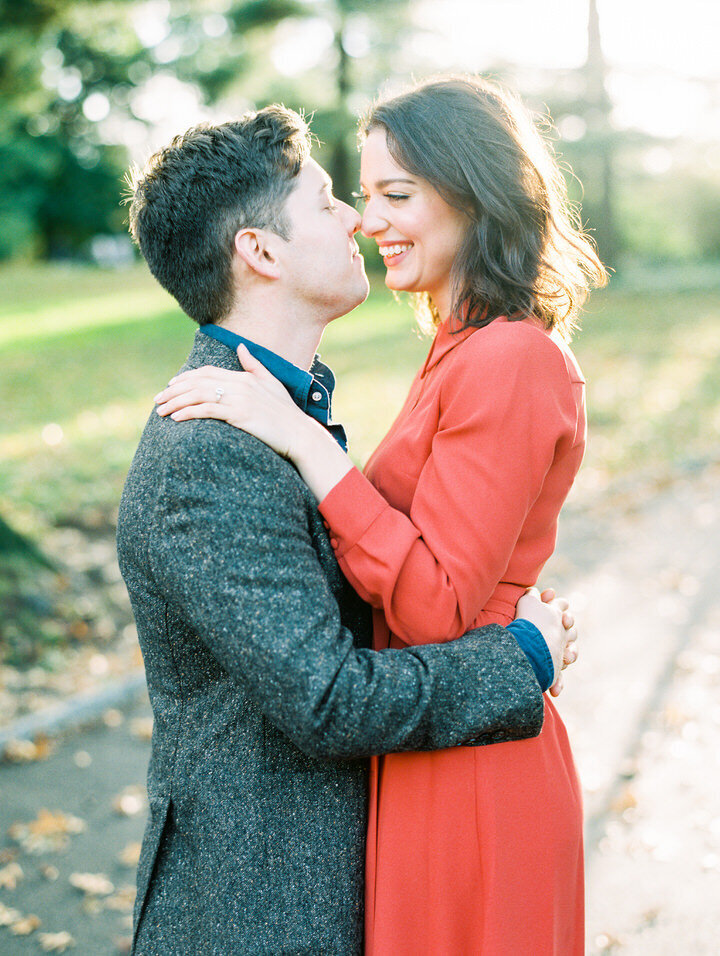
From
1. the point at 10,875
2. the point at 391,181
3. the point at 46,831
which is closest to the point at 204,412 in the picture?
the point at 391,181

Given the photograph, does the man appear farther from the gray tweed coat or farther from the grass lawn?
the grass lawn

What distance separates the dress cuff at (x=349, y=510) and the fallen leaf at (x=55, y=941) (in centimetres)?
254

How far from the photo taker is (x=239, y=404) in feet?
5.57

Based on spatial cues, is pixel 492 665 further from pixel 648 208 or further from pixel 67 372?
pixel 648 208

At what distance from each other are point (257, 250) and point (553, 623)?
106cm

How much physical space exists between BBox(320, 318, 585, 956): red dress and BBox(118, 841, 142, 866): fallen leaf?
7.56ft

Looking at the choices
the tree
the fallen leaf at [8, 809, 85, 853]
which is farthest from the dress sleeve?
the tree

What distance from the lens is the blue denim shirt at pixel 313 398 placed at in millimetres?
1855

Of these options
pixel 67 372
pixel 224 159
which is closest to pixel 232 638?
pixel 224 159

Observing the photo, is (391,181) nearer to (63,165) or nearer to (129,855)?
(129,855)

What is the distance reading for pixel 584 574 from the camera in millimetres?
6828

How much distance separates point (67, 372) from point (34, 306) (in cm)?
957

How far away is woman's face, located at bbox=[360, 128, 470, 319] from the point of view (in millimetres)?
2078

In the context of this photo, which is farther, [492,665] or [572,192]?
[572,192]
